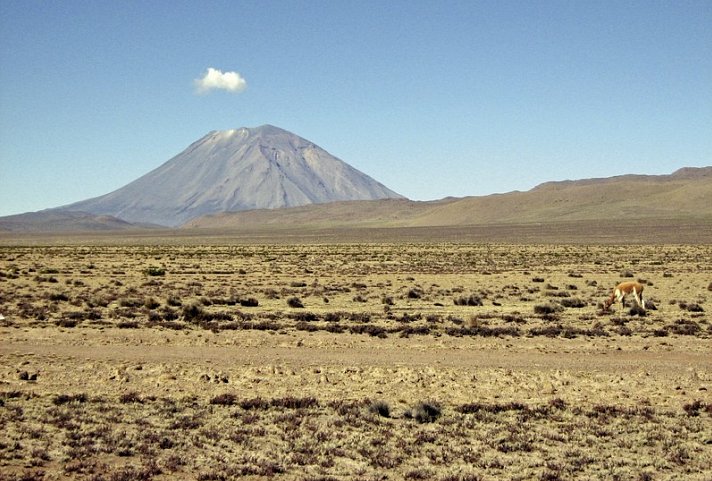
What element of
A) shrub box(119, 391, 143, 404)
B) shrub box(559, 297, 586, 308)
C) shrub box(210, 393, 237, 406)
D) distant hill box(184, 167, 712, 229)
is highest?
distant hill box(184, 167, 712, 229)

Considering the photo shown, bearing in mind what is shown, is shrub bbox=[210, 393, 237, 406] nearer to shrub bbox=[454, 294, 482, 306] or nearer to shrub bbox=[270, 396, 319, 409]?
shrub bbox=[270, 396, 319, 409]

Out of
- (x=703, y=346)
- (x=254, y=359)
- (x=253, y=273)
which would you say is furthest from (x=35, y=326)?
(x=253, y=273)

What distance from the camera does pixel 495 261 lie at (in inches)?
2071

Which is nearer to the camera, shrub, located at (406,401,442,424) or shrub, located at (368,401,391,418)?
shrub, located at (406,401,442,424)

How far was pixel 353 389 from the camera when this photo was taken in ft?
41.7

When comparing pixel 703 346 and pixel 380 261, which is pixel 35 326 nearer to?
pixel 703 346

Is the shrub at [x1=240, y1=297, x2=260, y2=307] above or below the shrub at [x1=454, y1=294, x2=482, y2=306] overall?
above

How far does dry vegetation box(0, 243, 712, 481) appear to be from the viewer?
880cm

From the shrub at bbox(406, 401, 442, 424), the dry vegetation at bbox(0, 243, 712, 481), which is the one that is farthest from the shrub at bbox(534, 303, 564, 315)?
the shrub at bbox(406, 401, 442, 424)

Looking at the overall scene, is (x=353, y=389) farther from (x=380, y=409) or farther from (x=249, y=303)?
(x=249, y=303)

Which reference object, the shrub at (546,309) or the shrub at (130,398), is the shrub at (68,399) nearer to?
the shrub at (130,398)

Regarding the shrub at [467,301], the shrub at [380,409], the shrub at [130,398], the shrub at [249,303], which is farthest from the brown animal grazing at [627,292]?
the shrub at [130,398]

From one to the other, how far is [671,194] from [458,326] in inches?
5951

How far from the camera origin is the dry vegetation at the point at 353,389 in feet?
28.9
